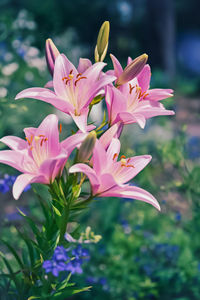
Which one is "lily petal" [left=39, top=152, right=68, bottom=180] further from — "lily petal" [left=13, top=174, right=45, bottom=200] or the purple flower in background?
the purple flower in background

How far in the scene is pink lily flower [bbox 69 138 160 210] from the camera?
0.97 m

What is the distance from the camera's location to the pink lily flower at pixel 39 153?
950 mm

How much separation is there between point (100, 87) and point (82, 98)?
9 centimetres

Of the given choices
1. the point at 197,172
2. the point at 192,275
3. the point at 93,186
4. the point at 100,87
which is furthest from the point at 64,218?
the point at 192,275

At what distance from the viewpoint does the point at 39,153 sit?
3.39 feet

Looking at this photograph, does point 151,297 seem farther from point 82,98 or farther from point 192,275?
point 82,98

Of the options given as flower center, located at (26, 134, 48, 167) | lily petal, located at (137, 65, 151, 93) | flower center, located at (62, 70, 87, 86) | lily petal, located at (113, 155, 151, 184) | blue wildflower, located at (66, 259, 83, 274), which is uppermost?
flower center, located at (62, 70, 87, 86)

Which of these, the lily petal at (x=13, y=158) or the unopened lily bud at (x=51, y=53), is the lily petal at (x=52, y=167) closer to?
the lily petal at (x=13, y=158)

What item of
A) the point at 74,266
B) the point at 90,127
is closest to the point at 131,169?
the point at 90,127

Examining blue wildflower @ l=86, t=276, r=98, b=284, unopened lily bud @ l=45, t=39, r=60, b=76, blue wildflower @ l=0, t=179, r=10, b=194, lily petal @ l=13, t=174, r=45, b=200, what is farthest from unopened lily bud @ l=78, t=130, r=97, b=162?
blue wildflower @ l=86, t=276, r=98, b=284

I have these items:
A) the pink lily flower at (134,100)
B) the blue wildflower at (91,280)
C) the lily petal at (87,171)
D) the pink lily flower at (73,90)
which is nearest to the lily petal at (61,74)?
the pink lily flower at (73,90)

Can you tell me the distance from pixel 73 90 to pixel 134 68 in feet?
0.59

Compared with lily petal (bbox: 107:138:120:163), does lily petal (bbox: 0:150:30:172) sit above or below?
above

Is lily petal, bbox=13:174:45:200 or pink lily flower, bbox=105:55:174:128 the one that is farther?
pink lily flower, bbox=105:55:174:128
